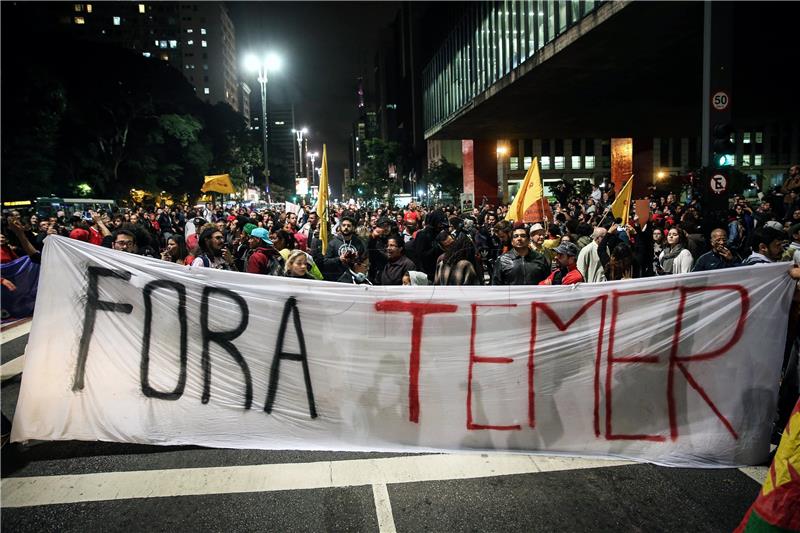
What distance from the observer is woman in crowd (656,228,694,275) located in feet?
22.4

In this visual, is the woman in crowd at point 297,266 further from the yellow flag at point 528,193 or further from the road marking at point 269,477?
the yellow flag at point 528,193

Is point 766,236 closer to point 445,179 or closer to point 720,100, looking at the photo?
point 720,100

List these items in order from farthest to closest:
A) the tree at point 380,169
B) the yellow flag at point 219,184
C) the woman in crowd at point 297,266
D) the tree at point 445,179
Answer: the tree at point 380,169
the tree at point 445,179
the yellow flag at point 219,184
the woman in crowd at point 297,266

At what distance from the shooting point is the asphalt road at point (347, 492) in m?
3.34

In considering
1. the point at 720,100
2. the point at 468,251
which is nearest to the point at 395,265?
the point at 468,251

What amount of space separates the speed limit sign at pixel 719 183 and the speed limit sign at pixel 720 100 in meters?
2.05

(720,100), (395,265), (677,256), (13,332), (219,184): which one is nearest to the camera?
(395,265)

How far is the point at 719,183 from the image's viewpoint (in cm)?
1055

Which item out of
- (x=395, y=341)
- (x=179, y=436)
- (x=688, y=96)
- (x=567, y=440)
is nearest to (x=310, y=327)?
(x=395, y=341)

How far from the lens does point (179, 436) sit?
4.20 m

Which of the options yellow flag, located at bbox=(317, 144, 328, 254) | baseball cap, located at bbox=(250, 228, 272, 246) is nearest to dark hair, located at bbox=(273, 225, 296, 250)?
baseball cap, located at bbox=(250, 228, 272, 246)

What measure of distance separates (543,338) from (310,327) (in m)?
1.80

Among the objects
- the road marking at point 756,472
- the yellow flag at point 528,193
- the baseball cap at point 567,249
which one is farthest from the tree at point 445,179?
the road marking at point 756,472

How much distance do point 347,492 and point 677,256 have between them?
5471 mm
